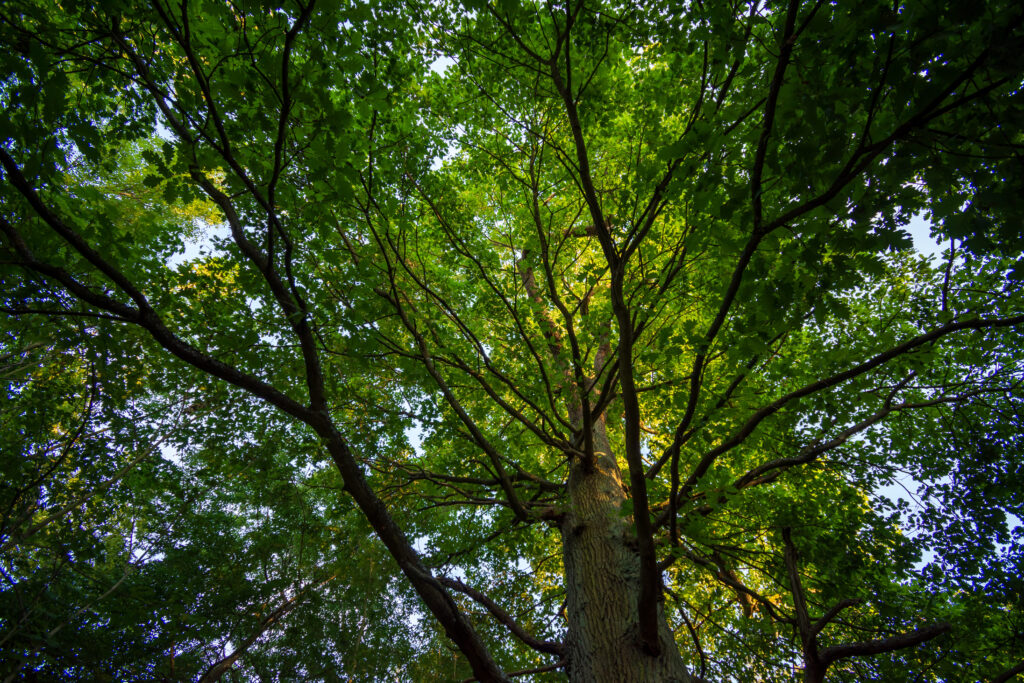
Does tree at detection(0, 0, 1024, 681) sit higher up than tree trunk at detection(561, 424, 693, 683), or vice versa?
tree at detection(0, 0, 1024, 681)

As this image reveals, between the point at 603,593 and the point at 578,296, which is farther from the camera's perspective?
the point at 578,296

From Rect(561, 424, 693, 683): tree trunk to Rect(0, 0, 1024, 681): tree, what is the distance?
3cm

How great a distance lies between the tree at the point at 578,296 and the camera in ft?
6.55

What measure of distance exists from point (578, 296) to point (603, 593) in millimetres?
3190

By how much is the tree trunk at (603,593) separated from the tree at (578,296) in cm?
3

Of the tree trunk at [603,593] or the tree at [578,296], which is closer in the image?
the tree at [578,296]

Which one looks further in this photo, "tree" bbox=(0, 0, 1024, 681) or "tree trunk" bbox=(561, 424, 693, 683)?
"tree trunk" bbox=(561, 424, 693, 683)

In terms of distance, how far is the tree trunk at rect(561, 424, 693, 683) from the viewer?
2805 millimetres

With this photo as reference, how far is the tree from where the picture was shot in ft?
6.55

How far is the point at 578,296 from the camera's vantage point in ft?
17.2

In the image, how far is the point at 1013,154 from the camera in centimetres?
175

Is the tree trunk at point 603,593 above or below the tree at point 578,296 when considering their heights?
below

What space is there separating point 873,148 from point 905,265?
→ 6.63m

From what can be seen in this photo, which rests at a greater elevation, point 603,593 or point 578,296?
point 578,296
